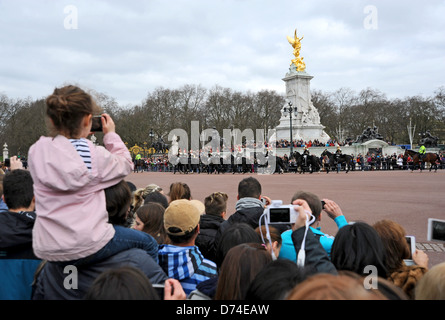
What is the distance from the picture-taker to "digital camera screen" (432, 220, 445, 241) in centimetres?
231

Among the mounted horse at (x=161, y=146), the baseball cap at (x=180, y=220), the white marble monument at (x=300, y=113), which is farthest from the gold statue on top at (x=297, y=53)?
the baseball cap at (x=180, y=220)

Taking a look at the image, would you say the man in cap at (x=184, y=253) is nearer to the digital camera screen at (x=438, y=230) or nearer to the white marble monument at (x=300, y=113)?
the digital camera screen at (x=438, y=230)

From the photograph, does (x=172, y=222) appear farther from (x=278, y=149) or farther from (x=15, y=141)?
(x=15, y=141)

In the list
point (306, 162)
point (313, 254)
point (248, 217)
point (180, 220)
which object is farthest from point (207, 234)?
point (306, 162)

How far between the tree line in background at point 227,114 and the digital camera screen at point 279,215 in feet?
203

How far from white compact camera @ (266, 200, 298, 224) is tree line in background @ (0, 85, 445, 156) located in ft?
203

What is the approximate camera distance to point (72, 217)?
76.6 inches

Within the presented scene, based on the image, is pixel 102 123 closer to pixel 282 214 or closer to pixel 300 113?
pixel 282 214

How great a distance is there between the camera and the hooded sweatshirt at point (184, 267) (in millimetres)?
2721

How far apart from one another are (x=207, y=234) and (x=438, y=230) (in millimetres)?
2290

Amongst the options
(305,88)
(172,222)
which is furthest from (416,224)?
(305,88)

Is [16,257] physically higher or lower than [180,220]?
lower

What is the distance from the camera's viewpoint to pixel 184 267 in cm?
275

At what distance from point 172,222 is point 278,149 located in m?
39.1
